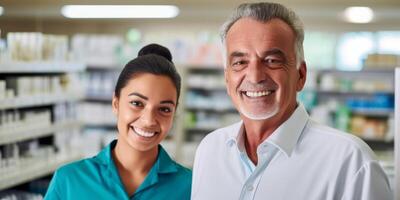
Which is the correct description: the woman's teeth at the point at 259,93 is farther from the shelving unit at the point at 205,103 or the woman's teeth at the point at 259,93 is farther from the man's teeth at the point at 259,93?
the shelving unit at the point at 205,103

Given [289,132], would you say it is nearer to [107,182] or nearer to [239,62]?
[239,62]

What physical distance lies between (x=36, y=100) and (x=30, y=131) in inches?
9.8

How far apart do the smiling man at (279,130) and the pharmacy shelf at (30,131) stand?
Result: 7.83ft

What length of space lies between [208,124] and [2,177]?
18.1 ft

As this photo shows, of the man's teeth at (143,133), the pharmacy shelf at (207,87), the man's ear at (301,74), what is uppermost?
the man's ear at (301,74)

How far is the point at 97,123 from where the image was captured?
9352 millimetres

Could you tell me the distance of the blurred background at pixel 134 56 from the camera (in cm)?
415

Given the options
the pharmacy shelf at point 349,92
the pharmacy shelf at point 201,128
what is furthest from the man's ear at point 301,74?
the pharmacy shelf at point 201,128

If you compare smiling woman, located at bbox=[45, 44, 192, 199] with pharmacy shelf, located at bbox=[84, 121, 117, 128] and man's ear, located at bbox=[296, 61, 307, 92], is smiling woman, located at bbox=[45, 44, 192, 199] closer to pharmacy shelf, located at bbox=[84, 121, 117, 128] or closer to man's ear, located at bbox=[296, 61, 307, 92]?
man's ear, located at bbox=[296, 61, 307, 92]

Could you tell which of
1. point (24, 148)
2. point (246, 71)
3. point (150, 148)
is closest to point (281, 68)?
point (246, 71)

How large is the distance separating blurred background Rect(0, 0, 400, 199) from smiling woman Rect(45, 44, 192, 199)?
0.51 m

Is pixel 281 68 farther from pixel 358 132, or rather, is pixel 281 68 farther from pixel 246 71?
pixel 358 132

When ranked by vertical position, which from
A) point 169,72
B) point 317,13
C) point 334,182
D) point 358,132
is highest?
point 317,13

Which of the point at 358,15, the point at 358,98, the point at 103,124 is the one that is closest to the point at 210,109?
the point at 103,124
